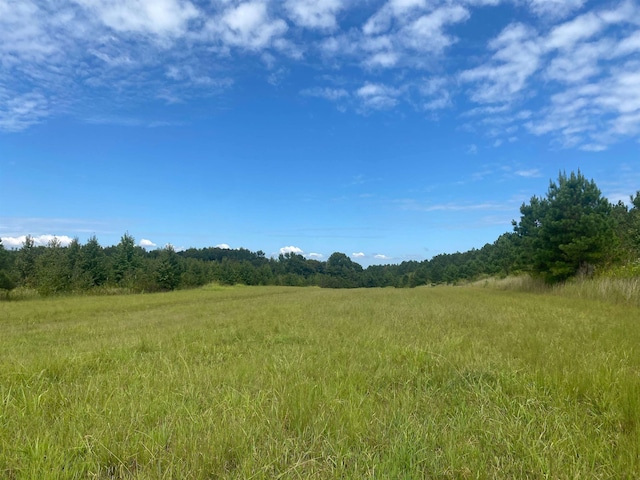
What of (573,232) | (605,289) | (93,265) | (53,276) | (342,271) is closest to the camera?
(605,289)

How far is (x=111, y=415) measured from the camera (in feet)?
9.90

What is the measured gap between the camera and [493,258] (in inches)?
2317

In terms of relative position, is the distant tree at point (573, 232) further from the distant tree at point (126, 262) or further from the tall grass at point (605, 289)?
the distant tree at point (126, 262)

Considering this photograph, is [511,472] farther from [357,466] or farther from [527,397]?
[527,397]

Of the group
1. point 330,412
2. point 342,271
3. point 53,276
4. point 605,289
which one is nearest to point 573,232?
point 605,289

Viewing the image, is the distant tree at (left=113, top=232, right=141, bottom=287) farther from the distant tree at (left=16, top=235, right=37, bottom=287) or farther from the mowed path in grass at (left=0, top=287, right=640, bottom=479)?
the mowed path in grass at (left=0, top=287, right=640, bottom=479)

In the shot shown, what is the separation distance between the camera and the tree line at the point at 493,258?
67.6ft

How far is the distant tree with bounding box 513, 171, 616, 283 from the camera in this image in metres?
19.9

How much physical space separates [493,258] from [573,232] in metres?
40.8

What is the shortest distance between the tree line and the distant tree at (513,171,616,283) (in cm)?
5

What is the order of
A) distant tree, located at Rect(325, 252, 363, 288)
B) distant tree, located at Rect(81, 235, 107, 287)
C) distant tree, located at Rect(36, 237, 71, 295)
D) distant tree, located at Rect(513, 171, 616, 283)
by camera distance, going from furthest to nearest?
distant tree, located at Rect(325, 252, 363, 288), distant tree, located at Rect(81, 235, 107, 287), distant tree, located at Rect(36, 237, 71, 295), distant tree, located at Rect(513, 171, 616, 283)

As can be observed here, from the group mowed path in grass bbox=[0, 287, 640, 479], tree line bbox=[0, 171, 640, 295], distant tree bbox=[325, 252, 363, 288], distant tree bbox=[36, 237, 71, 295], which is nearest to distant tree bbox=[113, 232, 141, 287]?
tree line bbox=[0, 171, 640, 295]

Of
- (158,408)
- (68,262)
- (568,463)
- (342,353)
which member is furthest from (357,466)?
(68,262)

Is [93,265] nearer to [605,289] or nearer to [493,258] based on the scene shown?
[605,289]
